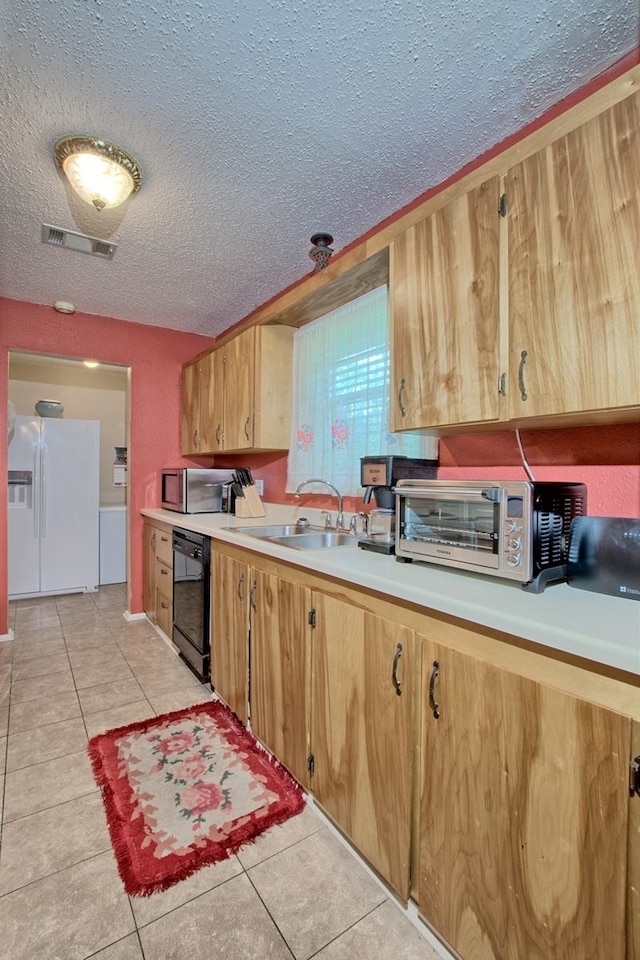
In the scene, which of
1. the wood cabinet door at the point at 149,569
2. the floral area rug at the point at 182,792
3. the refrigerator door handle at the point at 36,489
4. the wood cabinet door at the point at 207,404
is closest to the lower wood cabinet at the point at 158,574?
the wood cabinet door at the point at 149,569

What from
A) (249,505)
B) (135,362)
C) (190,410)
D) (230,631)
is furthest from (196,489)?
(230,631)

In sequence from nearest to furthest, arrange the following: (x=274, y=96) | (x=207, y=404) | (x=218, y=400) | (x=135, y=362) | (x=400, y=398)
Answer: (x=274, y=96) < (x=400, y=398) < (x=218, y=400) < (x=207, y=404) < (x=135, y=362)

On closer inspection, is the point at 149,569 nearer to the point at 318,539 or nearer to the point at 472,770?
the point at 318,539

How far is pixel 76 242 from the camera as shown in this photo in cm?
228

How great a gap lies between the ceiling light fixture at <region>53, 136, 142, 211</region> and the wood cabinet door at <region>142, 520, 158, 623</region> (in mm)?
2131

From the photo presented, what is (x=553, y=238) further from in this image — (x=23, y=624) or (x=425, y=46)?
(x=23, y=624)

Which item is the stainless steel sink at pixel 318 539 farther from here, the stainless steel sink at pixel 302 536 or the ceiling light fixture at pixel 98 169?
the ceiling light fixture at pixel 98 169

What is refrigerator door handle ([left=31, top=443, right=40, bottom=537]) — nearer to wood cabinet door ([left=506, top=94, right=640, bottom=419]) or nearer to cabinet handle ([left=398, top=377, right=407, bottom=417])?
cabinet handle ([left=398, top=377, right=407, bottom=417])

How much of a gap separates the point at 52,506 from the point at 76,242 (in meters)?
2.73

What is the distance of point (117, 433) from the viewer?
5504 mm

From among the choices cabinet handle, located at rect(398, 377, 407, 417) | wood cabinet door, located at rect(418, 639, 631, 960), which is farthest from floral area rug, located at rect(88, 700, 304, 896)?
cabinet handle, located at rect(398, 377, 407, 417)

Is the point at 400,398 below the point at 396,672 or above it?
above

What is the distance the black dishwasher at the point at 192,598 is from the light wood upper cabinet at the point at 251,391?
2.34ft

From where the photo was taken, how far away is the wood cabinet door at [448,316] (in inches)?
51.0
